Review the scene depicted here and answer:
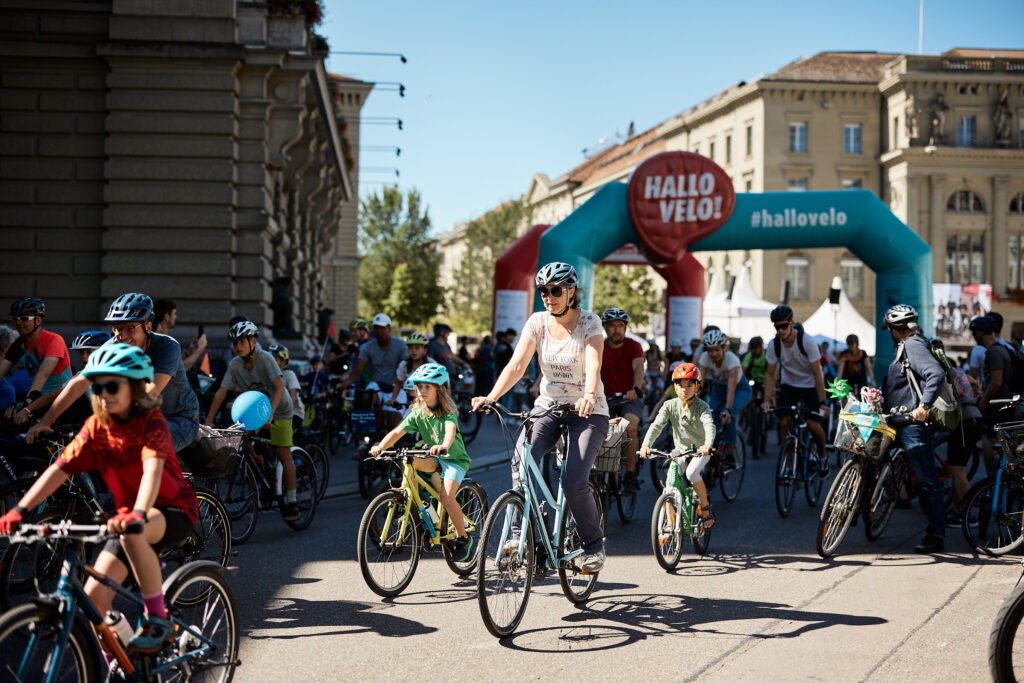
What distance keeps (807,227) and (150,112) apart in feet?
36.5

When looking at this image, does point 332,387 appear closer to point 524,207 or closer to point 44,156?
point 44,156

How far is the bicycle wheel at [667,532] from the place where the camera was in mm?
7562

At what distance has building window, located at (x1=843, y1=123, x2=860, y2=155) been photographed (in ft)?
217

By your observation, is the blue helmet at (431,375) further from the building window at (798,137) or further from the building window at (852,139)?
the building window at (852,139)

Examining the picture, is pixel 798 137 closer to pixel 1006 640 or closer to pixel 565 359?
pixel 565 359

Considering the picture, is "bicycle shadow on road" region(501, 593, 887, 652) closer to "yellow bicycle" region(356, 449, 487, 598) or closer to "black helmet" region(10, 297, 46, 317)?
"yellow bicycle" region(356, 449, 487, 598)

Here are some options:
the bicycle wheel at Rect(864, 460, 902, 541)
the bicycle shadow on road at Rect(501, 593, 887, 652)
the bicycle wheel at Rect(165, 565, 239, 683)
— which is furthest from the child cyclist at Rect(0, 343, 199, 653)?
the bicycle wheel at Rect(864, 460, 902, 541)

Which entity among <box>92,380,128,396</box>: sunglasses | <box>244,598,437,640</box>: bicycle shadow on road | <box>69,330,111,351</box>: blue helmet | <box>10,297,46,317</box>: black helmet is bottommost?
<box>244,598,437,640</box>: bicycle shadow on road

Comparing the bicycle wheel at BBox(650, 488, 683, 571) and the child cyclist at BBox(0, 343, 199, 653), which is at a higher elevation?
the child cyclist at BBox(0, 343, 199, 653)

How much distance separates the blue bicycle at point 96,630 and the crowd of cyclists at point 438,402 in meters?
0.10

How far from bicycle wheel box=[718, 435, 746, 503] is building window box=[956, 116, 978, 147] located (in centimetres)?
5953

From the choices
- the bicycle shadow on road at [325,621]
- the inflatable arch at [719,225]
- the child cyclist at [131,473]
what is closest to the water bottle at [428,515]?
the bicycle shadow on road at [325,621]

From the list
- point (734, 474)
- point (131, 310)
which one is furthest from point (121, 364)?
point (734, 474)

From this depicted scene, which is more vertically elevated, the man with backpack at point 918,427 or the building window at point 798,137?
the building window at point 798,137
